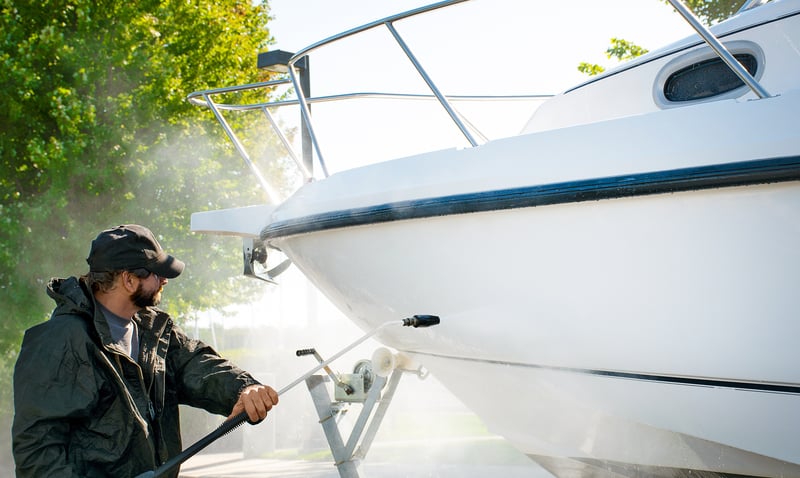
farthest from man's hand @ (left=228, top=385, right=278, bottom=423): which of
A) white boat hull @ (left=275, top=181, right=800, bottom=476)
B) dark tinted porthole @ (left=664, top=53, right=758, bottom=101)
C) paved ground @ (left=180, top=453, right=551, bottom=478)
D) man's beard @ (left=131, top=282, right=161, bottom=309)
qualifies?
paved ground @ (left=180, top=453, right=551, bottom=478)

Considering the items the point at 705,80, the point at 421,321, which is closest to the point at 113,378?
the point at 421,321

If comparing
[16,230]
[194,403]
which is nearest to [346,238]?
[194,403]

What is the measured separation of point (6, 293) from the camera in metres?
8.31

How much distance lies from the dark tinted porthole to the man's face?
83.1 inches

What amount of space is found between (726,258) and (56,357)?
1972 mm

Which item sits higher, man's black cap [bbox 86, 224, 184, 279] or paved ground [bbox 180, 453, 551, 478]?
man's black cap [bbox 86, 224, 184, 279]

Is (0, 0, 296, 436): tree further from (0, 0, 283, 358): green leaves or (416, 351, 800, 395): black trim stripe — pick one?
(416, 351, 800, 395): black trim stripe

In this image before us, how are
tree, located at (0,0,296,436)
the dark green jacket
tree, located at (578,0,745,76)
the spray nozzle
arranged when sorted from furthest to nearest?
tree, located at (0,0,296,436) → tree, located at (578,0,745,76) → the spray nozzle → the dark green jacket

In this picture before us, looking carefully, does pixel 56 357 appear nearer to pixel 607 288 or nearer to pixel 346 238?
pixel 346 238

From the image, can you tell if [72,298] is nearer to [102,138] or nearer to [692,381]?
[692,381]

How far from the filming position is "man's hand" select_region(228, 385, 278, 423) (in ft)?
7.87

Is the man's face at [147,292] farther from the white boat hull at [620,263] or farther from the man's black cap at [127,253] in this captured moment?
the white boat hull at [620,263]

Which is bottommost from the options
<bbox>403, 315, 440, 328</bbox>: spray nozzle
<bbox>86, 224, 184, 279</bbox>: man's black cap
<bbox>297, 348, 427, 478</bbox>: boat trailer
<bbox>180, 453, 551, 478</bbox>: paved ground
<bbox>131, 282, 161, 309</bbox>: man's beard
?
<bbox>180, 453, 551, 478</bbox>: paved ground

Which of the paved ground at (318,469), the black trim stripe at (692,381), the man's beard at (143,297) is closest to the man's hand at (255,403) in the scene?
the man's beard at (143,297)
